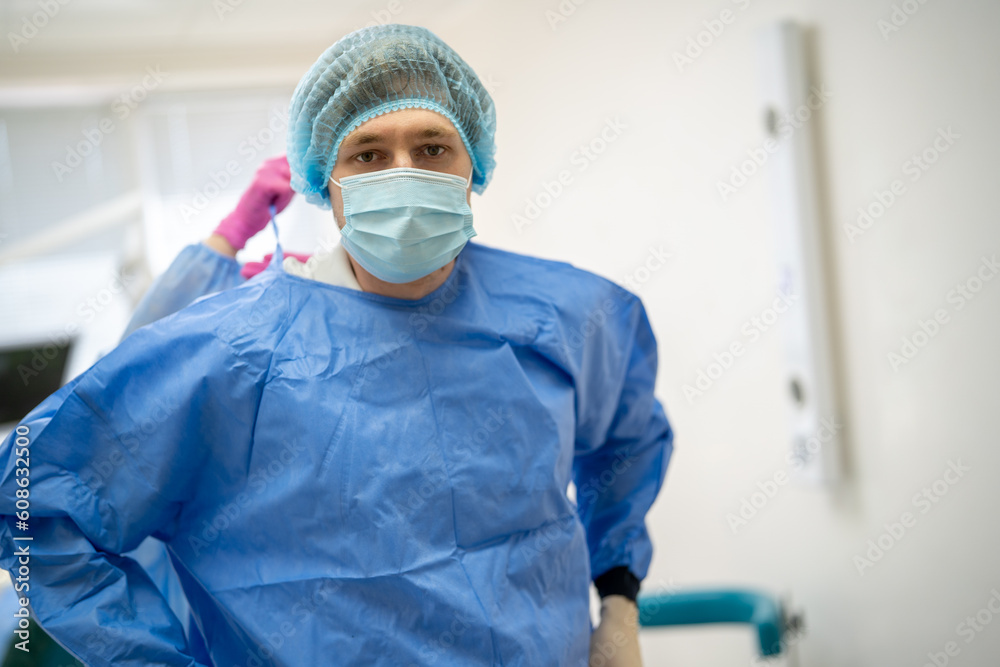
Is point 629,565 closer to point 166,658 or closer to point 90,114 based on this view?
point 166,658

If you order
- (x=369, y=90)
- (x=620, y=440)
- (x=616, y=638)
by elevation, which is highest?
(x=369, y=90)

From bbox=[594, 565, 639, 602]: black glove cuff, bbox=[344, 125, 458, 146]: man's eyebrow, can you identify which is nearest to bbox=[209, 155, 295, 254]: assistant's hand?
bbox=[344, 125, 458, 146]: man's eyebrow

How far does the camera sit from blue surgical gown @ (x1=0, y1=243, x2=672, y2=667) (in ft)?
3.10

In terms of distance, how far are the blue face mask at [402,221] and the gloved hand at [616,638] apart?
1.99ft

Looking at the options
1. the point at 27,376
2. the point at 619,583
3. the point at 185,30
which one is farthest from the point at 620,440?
the point at 27,376

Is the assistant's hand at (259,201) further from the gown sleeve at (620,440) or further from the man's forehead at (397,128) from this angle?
the gown sleeve at (620,440)

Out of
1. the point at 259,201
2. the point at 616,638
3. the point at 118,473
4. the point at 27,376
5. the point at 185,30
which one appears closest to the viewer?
the point at 118,473

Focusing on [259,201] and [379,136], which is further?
[259,201]

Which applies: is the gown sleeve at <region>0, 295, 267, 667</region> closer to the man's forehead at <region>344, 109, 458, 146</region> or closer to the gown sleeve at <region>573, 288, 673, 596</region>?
the man's forehead at <region>344, 109, 458, 146</region>

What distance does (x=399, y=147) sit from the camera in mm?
1036

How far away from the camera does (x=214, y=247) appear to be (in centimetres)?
134

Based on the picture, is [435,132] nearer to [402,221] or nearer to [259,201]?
[402,221]

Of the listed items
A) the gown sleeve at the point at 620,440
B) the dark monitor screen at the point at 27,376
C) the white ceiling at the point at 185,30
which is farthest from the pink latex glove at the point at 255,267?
the dark monitor screen at the point at 27,376

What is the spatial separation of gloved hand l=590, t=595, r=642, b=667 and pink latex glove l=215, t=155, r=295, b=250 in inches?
33.0
